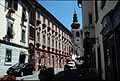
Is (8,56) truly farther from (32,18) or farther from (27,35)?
(32,18)

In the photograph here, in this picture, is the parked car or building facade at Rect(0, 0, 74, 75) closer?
the parked car

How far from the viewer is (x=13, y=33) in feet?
75.9

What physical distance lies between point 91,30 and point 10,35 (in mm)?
8740

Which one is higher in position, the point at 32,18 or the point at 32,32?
the point at 32,18

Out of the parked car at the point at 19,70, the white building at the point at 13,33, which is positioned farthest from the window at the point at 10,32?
the parked car at the point at 19,70

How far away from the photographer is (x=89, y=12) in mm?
21109

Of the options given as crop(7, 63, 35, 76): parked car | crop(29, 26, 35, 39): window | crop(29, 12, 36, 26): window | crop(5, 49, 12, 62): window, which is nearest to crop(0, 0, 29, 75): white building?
crop(5, 49, 12, 62): window

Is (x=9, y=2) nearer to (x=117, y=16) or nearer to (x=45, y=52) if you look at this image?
(x=45, y=52)

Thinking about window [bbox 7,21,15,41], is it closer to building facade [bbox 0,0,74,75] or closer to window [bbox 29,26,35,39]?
building facade [bbox 0,0,74,75]

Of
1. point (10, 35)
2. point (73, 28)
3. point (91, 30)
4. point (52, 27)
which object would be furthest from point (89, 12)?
point (73, 28)

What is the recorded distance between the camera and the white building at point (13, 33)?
20984 mm

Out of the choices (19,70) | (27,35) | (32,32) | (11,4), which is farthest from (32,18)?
(19,70)

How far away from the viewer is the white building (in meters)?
21.0

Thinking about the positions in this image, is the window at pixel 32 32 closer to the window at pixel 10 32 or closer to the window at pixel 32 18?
the window at pixel 32 18
